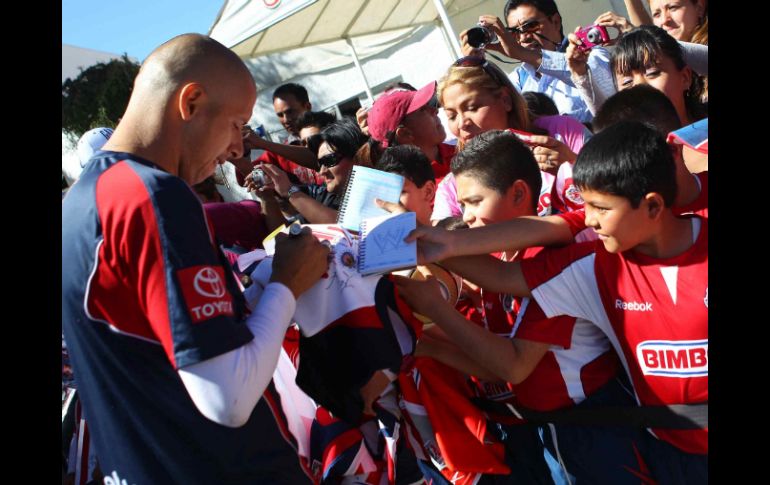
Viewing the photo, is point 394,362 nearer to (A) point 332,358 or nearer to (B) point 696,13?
(A) point 332,358

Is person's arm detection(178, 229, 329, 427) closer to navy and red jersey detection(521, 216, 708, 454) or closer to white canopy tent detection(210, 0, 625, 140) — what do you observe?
navy and red jersey detection(521, 216, 708, 454)

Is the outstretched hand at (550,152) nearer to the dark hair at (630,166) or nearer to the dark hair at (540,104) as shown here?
the dark hair at (630,166)

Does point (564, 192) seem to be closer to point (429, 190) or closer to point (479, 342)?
point (429, 190)

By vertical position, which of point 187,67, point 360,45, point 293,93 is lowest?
point 187,67

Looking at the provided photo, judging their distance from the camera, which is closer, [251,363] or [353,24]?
[251,363]

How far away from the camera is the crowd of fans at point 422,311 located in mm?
1428

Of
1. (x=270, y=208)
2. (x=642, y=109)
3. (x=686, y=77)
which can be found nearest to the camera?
(x=642, y=109)

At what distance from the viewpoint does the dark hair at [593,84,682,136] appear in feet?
8.29

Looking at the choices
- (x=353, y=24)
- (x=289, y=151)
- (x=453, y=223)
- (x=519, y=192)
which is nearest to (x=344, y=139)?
(x=289, y=151)

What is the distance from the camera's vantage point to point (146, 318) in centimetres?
145

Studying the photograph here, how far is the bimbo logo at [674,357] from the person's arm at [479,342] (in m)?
0.30

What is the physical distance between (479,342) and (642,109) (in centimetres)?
119

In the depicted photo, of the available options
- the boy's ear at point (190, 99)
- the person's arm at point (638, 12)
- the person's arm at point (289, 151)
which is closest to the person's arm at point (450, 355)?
the boy's ear at point (190, 99)
